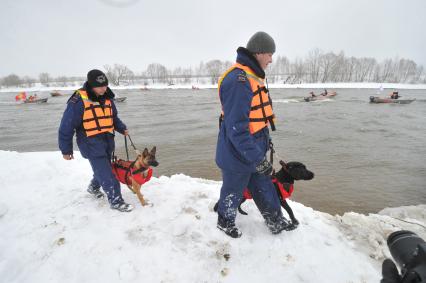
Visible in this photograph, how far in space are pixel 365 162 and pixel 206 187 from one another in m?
6.65

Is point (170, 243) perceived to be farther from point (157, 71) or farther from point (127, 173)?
point (157, 71)

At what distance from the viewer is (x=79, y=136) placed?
Answer: 11.3 ft

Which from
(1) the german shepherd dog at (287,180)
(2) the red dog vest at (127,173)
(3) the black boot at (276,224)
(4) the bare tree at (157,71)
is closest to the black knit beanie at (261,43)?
(1) the german shepherd dog at (287,180)

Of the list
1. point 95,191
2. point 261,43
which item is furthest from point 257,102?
point 95,191

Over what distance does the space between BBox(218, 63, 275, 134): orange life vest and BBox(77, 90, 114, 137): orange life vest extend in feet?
6.23

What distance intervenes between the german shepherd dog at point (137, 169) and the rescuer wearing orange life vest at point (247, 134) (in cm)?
129

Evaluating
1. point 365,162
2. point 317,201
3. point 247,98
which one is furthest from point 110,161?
point 365,162

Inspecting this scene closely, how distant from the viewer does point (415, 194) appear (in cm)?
607

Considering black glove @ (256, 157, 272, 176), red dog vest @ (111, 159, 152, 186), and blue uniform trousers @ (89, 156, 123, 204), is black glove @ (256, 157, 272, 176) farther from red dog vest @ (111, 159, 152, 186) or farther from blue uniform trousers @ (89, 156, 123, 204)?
blue uniform trousers @ (89, 156, 123, 204)

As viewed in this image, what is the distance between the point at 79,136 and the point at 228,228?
96.8 inches

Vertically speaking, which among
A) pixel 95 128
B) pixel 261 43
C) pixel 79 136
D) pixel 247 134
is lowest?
pixel 79 136

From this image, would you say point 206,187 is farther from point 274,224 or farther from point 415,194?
point 415,194

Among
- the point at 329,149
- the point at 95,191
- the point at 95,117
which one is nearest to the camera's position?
the point at 95,117

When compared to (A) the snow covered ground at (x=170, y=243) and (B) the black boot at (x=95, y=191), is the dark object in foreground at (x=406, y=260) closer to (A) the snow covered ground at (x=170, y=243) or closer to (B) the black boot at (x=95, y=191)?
(A) the snow covered ground at (x=170, y=243)
